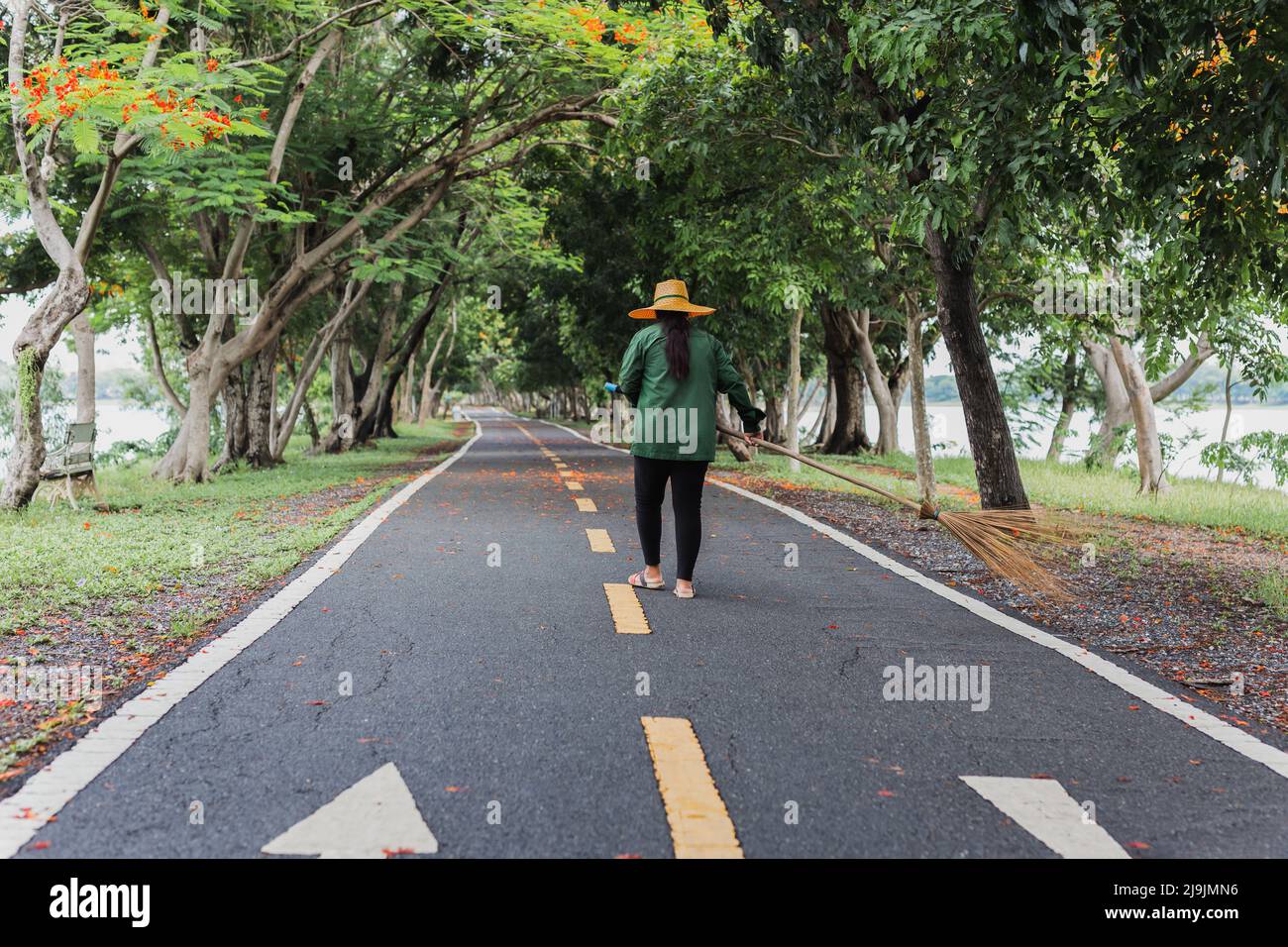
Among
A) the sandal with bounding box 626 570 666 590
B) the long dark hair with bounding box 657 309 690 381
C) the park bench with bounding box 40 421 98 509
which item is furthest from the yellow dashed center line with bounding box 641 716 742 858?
the park bench with bounding box 40 421 98 509

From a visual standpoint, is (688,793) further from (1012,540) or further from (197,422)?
(197,422)

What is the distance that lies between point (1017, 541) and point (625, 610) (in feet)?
10.1

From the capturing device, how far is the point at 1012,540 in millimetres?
7750

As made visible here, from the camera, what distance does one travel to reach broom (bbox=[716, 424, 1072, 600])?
7426 millimetres

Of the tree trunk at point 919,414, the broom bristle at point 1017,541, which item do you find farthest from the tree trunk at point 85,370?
the broom bristle at point 1017,541

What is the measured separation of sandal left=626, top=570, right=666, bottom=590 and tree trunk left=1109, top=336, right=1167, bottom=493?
11256 mm

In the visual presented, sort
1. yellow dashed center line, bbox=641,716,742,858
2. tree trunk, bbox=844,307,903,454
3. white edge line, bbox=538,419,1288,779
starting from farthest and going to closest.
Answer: tree trunk, bbox=844,307,903,454 < white edge line, bbox=538,419,1288,779 < yellow dashed center line, bbox=641,716,742,858

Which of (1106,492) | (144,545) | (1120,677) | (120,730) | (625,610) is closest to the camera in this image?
A: (120,730)

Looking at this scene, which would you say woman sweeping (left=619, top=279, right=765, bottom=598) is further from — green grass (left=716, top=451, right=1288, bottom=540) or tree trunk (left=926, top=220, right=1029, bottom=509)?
green grass (left=716, top=451, right=1288, bottom=540)

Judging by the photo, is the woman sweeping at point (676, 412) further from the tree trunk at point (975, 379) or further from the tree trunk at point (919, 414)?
the tree trunk at point (919, 414)

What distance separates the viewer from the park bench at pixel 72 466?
12789 mm

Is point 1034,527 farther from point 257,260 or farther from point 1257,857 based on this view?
point 257,260

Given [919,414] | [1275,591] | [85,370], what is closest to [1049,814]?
[1275,591]
